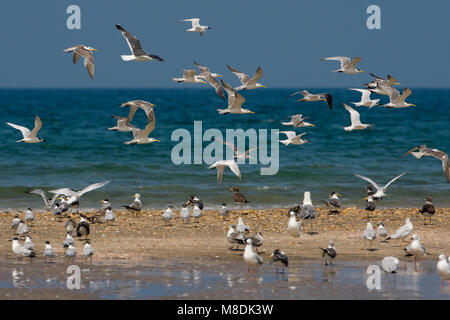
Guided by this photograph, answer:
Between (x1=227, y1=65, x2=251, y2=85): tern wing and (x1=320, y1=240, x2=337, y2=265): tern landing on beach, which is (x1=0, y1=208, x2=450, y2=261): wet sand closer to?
(x1=320, y1=240, x2=337, y2=265): tern landing on beach

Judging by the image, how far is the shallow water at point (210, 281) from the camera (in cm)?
1299

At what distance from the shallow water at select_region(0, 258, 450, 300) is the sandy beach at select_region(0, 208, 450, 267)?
97 centimetres

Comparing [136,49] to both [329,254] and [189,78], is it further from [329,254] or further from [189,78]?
[329,254]

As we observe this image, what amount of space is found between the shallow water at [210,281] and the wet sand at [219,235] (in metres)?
0.98

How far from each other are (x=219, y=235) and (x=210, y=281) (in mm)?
5091

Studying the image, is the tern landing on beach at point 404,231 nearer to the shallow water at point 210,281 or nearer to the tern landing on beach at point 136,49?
the shallow water at point 210,281

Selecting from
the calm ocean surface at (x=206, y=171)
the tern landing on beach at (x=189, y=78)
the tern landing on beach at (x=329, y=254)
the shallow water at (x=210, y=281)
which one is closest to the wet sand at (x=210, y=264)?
the shallow water at (x=210, y=281)

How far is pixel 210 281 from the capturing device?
1395 centimetres

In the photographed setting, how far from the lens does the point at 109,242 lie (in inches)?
710

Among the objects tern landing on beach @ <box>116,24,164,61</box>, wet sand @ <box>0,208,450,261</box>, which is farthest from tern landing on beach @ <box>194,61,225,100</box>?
wet sand @ <box>0,208,450,261</box>

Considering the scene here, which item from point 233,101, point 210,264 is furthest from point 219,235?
point 233,101

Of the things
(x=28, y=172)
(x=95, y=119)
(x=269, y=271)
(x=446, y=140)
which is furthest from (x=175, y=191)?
(x=95, y=119)

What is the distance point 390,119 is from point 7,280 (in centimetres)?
6267

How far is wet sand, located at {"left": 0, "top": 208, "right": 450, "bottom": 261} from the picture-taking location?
1680 cm
